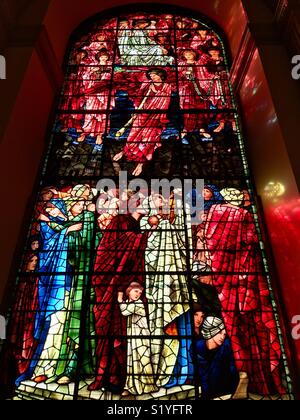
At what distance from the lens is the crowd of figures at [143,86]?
5.71 meters

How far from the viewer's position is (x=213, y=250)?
4.61 m

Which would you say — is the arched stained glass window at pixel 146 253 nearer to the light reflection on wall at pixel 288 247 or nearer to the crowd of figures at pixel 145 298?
the crowd of figures at pixel 145 298

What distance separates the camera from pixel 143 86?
247 inches

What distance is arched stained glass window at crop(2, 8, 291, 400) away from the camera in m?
3.89

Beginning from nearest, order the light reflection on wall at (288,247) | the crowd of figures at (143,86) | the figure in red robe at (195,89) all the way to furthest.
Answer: the light reflection on wall at (288,247), the crowd of figures at (143,86), the figure in red robe at (195,89)

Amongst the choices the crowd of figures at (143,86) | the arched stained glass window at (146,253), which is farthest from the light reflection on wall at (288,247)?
the crowd of figures at (143,86)

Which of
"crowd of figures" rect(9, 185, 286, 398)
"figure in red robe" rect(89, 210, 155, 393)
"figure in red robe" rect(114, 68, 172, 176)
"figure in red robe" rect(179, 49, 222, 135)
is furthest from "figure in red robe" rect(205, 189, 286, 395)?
"figure in red robe" rect(179, 49, 222, 135)

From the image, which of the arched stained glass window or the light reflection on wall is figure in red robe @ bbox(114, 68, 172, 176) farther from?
the light reflection on wall

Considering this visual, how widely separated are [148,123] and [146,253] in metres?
1.89

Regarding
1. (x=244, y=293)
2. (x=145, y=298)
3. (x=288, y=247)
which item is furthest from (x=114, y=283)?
(x=288, y=247)

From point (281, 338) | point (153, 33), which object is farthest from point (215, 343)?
point (153, 33)

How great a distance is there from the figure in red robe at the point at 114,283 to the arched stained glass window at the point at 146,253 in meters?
0.01

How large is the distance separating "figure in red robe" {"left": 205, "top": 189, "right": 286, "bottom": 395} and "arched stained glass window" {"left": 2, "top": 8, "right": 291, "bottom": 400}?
0.04 feet

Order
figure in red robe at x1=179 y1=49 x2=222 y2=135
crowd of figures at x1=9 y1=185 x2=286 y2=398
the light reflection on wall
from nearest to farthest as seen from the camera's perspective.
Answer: crowd of figures at x1=9 y1=185 x2=286 y2=398 < the light reflection on wall < figure in red robe at x1=179 y1=49 x2=222 y2=135
